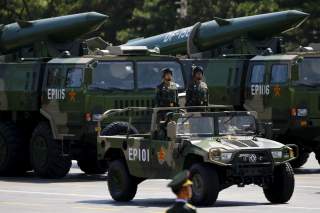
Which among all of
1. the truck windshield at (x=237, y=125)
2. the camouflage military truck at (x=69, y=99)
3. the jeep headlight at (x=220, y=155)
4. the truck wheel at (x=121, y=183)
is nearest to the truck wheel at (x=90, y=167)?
the camouflage military truck at (x=69, y=99)

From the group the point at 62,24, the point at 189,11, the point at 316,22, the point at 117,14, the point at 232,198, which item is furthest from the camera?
the point at 117,14

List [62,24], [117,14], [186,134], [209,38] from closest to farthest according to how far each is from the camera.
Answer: [186,134], [62,24], [209,38], [117,14]

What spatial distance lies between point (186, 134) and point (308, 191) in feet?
11.4

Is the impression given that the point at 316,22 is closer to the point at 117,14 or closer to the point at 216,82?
the point at 117,14

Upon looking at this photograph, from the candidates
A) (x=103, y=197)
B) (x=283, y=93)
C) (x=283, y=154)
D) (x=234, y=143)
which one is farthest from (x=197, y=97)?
(x=283, y=93)

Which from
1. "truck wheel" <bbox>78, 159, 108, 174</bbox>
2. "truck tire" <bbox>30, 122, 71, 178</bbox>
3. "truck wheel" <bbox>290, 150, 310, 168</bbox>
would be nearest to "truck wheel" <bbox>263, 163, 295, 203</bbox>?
"truck tire" <bbox>30, 122, 71, 178</bbox>

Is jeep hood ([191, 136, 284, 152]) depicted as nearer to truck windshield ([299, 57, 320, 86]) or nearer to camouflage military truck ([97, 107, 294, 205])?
camouflage military truck ([97, 107, 294, 205])

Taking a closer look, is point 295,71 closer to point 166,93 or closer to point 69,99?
point 69,99

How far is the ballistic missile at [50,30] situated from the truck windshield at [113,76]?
276cm

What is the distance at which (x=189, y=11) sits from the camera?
51.6 m

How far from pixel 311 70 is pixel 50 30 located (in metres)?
5.50

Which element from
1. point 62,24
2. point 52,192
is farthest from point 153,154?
point 62,24

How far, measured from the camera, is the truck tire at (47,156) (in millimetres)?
25922

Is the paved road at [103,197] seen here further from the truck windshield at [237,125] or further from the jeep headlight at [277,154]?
the truck windshield at [237,125]
